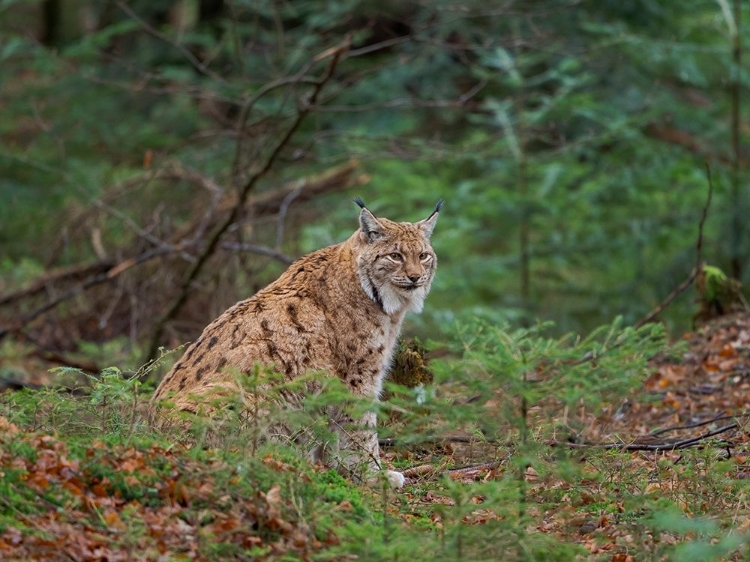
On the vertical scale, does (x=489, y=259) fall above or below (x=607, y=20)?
below

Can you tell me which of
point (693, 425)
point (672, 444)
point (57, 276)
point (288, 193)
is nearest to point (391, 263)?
point (672, 444)

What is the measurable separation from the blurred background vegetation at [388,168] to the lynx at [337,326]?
8.18 ft

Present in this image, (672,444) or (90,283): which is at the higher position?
(672,444)

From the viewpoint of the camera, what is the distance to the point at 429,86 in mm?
16547

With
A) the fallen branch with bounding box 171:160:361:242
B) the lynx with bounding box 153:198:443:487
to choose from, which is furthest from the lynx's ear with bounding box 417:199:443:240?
the fallen branch with bounding box 171:160:361:242

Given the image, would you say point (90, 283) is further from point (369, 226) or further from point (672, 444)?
point (672, 444)

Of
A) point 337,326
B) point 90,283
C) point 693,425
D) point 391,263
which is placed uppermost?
point 391,263

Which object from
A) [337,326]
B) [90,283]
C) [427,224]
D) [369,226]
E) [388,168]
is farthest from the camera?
[388,168]

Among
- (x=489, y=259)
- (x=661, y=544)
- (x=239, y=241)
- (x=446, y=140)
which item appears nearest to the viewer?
(x=661, y=544)

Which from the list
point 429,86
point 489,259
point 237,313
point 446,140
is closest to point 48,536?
point 237,313

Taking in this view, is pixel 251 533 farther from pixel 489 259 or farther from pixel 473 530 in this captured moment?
pixel 489 259

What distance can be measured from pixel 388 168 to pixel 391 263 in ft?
27.5

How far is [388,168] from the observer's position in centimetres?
1600

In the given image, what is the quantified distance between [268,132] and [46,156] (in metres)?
6.85
